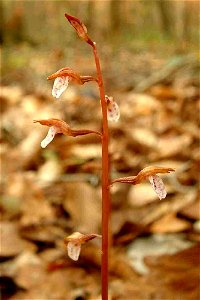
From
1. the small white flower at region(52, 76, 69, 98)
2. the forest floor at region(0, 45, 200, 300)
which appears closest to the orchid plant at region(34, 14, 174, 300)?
the small white flower at region(52, 76, 69, 98)

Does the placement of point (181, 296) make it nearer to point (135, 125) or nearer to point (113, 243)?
point (113, 243)

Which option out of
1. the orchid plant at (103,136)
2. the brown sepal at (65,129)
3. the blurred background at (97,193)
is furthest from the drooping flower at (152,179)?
the blurred background at (97,193)

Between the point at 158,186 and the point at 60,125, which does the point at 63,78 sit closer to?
the point at 60,125

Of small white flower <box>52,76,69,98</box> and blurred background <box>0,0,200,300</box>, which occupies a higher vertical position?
small white flower <box>52,76,69,98</box>

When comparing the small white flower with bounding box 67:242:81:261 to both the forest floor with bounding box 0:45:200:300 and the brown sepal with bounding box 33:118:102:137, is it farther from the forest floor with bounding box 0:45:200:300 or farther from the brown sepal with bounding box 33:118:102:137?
the forest floor with bounding box 0:45:200:300

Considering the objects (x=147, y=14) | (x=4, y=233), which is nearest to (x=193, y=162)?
(x=4, y=233)

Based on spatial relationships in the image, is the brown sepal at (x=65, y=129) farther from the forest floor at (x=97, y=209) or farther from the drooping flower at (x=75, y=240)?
the forest floor at (x=97, y=209)
